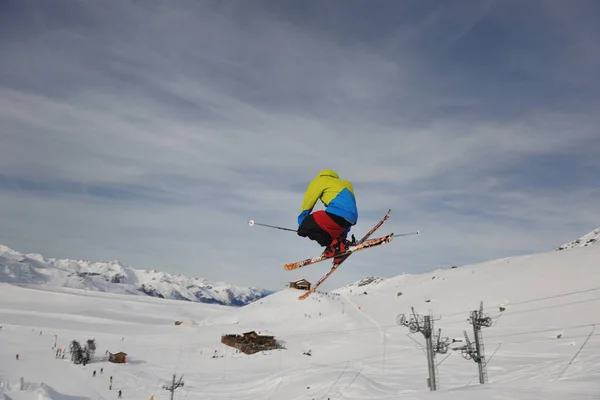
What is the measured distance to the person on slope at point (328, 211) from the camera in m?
7.16

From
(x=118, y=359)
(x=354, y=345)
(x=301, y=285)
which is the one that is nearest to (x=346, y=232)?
(x=354, y=345)

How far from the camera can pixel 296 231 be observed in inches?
319

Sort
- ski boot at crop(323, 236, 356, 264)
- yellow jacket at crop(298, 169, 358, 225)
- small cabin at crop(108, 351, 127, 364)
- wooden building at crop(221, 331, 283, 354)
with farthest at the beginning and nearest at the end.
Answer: wooden building at crop(221, 331, 283, 354)
small cabin at crop(108, 351, 127, 364)
ski boot at crop(323, 236, 356, 264)
yellow jacket at crop(298, 169, 358, 225)

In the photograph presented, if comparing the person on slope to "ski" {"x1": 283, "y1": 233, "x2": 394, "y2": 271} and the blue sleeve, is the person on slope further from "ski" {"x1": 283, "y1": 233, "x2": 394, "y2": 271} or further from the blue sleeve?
"ski" {"x1": 283, "y1": 233, "x2": 394, "y2": 271}

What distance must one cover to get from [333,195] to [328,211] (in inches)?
12.0

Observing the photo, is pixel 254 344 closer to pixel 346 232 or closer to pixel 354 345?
pixel 354 345

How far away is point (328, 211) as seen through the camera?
7.19 m

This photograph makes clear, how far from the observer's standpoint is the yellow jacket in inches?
281

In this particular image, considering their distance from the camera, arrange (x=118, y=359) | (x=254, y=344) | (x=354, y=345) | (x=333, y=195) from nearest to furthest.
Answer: (x=333, y=195) < (x=118, y=359) < (x=354, y=345) < (x=254, y=344)

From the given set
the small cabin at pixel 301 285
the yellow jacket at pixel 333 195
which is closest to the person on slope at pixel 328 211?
the yellow jacket at pixel 333 195

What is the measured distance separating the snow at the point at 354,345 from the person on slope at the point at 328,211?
3.09 meters

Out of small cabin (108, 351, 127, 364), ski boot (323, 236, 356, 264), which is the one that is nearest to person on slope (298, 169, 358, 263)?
ski boot (323, 236, 356, 264)

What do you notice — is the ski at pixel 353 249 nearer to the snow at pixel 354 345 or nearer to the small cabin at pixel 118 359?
the snow at pixel 354 345

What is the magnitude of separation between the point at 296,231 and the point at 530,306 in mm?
58048
